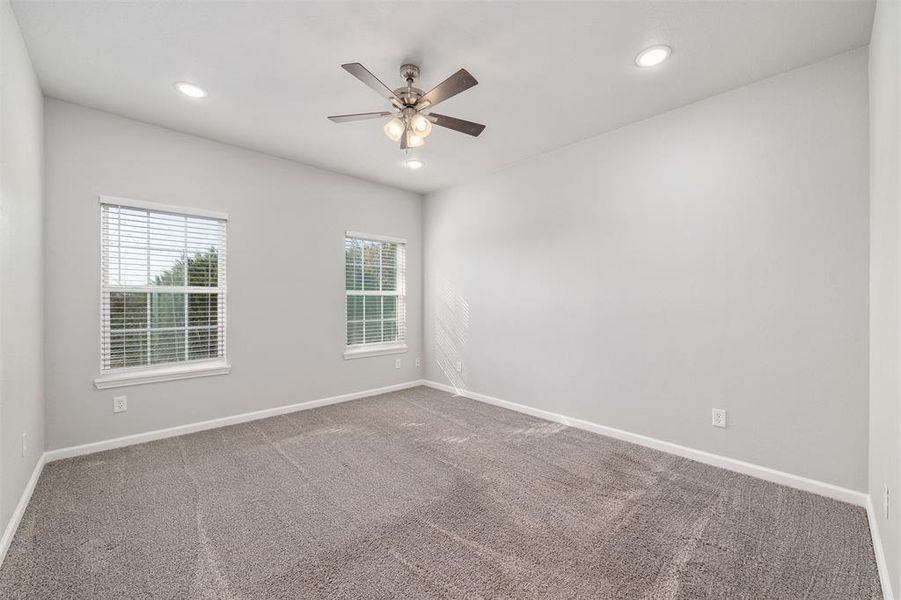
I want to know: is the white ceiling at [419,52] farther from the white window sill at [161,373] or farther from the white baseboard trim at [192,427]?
the white baseboard trim at [192,427]

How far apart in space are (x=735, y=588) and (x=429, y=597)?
4.30ft

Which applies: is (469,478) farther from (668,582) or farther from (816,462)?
(816,462)

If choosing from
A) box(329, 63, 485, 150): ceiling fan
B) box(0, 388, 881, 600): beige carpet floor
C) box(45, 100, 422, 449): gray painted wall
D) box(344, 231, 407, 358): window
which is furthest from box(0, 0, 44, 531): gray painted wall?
box(344, 231, 407, 358): window

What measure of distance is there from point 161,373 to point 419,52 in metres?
3.28

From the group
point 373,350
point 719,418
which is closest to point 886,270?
point 719,418

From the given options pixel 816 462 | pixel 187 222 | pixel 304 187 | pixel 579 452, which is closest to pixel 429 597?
pixel 579 452

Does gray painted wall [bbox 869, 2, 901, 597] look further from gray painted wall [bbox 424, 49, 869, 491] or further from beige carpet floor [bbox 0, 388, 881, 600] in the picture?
beige carpet floor [bbox 0, 388, 881, 600]

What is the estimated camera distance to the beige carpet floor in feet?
5.38

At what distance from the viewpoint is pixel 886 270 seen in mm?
1712

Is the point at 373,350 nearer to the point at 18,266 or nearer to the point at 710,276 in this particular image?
the point at 18,266

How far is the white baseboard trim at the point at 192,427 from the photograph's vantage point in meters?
2.88

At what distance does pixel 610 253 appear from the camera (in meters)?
3.37

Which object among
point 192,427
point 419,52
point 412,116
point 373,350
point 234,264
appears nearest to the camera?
point 419,52

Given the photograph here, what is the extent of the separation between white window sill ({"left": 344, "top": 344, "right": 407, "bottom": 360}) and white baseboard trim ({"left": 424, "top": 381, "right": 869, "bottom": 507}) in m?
1.69
